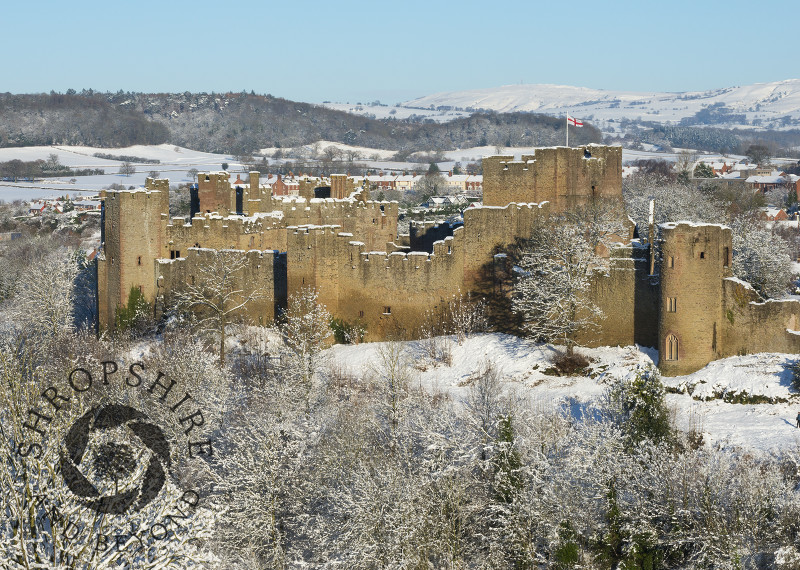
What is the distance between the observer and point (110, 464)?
26906mm

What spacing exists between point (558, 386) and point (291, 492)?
1110 centimetres

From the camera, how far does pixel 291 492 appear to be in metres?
33.1

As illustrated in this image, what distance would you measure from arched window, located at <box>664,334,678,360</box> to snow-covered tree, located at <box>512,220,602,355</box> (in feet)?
10.3

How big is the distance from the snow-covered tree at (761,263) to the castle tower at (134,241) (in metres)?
26.4

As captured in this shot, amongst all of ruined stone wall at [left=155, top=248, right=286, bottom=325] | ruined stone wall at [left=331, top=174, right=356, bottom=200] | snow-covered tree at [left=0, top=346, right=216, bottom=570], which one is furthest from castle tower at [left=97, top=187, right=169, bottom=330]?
snow-covered tree at [left=0, top=346, right=216, bottom=570]

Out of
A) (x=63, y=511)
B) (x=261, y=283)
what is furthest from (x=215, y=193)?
(x=63, y=511)

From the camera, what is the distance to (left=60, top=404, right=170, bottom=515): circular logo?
81.7ft

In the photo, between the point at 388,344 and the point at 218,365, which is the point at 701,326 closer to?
the point at 388,344

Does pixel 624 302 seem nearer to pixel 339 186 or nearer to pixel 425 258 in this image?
pixel 425 258

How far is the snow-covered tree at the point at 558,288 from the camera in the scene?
41469 millimetres

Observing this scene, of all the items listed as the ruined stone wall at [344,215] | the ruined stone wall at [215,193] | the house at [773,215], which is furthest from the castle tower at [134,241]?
the house at [773,215]

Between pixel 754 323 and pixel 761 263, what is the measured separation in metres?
14.5

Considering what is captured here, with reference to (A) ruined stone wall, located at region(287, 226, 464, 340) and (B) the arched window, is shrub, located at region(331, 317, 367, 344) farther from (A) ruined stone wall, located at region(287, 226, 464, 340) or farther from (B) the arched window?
(B) the arched window

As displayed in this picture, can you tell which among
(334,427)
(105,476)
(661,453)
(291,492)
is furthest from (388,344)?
(105,476)
